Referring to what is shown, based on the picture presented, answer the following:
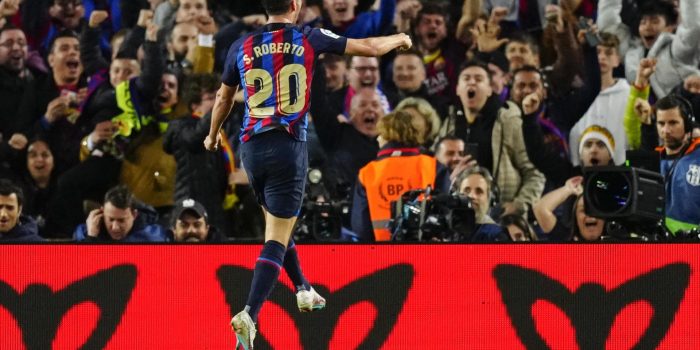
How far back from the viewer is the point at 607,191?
8750mm

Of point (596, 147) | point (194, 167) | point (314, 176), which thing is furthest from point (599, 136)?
point (194, 167)

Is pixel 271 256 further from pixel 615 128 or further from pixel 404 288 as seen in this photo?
pixel 615 128

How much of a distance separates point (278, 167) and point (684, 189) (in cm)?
347

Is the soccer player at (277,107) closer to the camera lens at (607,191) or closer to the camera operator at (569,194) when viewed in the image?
the camera lens at (607,191)

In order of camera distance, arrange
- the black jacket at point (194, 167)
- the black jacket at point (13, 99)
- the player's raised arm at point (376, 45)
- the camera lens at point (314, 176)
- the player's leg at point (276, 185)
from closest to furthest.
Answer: the player's raised arm at point (376, 45), the player's leg at point (276, 185), the camera lens at point (314, 176), the black jacket at point (194, 167), the black jacket at point (13, 99)

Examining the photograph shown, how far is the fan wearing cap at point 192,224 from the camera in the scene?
35.0ft

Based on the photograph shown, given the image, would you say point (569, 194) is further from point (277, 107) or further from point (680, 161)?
point (277, 107)

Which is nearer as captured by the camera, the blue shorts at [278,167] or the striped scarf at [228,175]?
the blue shorts at [278,167]

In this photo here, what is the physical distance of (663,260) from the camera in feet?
27.0

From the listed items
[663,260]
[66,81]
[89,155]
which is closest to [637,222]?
[663,260]

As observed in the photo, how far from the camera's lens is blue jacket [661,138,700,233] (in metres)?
10.1

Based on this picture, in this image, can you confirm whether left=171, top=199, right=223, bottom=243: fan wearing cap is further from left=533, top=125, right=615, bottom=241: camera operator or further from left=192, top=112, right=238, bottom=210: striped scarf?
left=533, top=125, right=615, bottom=241: camera operator

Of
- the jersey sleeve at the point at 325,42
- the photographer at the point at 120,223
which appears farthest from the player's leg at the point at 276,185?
the photographer at the point at 120,223

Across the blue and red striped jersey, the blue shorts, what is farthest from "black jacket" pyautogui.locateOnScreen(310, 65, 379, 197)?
the blue and red striped jersey
